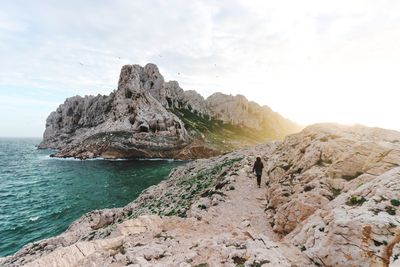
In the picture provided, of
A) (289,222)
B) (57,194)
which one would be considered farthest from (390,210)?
(57,194)

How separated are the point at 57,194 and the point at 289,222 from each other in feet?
161

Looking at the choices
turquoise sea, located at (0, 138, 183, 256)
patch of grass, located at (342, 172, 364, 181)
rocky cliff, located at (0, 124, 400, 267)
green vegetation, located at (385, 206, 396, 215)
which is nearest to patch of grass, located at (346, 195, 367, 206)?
rocky cliff, located at (0, 124, 400, 267)

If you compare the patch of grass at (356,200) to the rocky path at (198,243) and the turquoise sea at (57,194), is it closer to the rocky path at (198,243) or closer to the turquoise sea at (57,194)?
the rocky path at (198,243)

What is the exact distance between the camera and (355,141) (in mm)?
19781

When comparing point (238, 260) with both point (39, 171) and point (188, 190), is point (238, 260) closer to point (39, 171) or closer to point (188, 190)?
point (188, 190)

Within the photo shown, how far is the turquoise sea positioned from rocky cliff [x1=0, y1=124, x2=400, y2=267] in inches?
514

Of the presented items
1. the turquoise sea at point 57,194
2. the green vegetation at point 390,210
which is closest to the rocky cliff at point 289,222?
the green vegetation at point 390,210

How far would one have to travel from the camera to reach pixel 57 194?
51375 mm

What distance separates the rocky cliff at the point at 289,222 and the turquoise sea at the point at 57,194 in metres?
13.0

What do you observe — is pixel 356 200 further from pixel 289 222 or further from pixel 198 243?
pixel 198 243

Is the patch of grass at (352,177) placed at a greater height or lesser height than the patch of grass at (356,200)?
greater

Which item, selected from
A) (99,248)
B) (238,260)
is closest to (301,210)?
(238,260)

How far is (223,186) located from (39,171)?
72.1 metres

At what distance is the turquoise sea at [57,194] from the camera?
1358 inches
